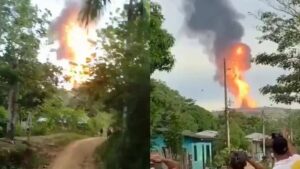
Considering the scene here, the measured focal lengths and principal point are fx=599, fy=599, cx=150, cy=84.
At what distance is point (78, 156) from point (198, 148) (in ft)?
6.11

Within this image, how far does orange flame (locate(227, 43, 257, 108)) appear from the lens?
4.19 m

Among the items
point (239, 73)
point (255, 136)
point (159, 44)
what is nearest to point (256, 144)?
point (255, 136)

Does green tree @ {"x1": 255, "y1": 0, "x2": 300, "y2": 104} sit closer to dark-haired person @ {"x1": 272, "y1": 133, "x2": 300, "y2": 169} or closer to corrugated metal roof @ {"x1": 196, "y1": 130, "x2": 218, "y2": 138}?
corrugated metal roof @ {"x1": 196, "y1": 130, "x2": 218, "y2": 138}

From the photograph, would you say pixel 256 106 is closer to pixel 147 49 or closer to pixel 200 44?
pixel 200 44

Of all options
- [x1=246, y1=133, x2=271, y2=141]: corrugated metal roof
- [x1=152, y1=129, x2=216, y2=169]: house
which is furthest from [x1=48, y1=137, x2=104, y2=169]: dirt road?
[x1=246, y1=133, x2=271, y2=141]: corrugated metal roof

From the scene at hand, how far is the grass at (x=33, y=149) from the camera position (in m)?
2.20

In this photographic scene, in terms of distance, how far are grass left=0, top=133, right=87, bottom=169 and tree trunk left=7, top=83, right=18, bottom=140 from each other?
35 mm

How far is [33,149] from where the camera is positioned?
7.36ft

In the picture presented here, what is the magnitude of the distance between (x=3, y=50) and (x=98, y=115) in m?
0.44

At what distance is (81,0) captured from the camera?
7.61ft

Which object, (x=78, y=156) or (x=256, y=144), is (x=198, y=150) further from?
(x=78, y=156)

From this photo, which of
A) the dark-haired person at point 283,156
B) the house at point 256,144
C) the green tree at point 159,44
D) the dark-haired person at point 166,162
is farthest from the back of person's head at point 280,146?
the house at point 256,144

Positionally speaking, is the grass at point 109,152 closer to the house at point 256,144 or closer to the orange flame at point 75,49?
the orange flame at point 75,49

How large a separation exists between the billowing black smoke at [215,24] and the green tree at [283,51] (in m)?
0.21
